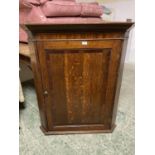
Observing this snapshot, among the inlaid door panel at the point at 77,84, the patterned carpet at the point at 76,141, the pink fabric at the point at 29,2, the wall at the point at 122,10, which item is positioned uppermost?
the pink fabric at the point at 29,2

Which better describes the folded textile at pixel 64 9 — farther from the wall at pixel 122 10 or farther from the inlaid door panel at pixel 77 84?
the wall at pixel 122 10

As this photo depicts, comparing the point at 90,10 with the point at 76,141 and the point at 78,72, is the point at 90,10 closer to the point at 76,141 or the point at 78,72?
the point at 78,72

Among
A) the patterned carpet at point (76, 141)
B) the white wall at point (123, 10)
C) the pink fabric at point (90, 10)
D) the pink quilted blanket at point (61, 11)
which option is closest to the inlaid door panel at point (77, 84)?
the patterned carpet at point (76, 141)

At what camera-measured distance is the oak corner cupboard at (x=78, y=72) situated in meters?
1.13

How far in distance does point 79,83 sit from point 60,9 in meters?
0.56

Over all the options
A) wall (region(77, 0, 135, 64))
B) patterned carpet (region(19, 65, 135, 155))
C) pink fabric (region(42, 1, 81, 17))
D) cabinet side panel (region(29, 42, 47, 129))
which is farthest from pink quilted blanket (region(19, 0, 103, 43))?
wall (region(77, 0, 135, 64))

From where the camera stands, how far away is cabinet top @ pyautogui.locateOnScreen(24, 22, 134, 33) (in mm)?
1065

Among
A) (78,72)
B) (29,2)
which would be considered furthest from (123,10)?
(78,72)

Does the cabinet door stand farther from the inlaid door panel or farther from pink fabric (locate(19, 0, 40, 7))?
pink fabric (locate(19, 0, 40, 7))

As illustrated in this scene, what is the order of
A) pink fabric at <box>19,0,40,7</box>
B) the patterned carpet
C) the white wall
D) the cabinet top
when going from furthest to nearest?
the white wall
pink fabric at <box>19,0,40,7</box>
the patterned carpet
the cabinet top
